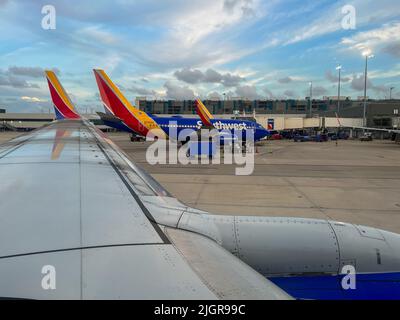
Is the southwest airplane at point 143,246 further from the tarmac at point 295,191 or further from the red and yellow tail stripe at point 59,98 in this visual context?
the red and yellow tail stripe at point 59,98

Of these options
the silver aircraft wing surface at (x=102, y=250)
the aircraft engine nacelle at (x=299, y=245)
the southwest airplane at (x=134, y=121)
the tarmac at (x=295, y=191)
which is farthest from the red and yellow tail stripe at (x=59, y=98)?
the aircraft engine nacelle at (x=299, y=245)

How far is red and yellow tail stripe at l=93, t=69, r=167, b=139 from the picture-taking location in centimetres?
3064

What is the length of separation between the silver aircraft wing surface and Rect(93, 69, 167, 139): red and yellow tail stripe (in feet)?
95.9

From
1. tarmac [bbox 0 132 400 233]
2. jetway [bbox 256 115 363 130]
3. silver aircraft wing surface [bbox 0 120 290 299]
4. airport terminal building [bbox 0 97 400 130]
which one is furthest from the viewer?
airport terminal building [bbox 0 97 400 130]

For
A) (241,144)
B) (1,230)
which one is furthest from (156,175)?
(241,144)

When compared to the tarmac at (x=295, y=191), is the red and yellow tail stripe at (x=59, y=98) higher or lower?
higher

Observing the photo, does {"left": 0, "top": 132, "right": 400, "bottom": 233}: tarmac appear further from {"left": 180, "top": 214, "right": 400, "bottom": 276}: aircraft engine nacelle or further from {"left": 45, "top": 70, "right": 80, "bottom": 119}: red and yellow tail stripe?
{"left": 45, "top": 70, "right": 80, "bottom": 119}: red and yellow tail stripe

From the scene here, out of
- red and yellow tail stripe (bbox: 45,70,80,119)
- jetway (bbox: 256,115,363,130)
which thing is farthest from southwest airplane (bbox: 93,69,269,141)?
jetway (bbox: 256,115,363,130)

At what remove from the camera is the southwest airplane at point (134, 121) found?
101ft

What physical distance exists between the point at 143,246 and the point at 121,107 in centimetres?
3106

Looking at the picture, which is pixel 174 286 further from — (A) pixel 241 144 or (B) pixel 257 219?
(A) pixel 241 144

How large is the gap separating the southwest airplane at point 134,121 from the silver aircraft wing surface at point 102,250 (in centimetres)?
2878

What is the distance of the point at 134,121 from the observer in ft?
106
